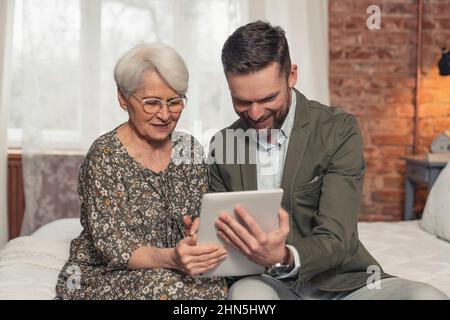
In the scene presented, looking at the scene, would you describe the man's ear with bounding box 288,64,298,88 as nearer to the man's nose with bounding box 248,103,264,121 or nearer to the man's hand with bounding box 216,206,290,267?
the man's nose with bounding box 248,103,264,121

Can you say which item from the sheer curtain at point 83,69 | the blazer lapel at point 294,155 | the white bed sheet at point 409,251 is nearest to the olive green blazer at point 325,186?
the blazer lapel at point 294,155

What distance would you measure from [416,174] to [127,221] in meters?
2.55

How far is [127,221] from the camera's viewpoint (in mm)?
1659

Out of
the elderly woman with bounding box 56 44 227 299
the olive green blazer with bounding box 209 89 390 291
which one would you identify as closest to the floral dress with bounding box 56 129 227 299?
the elderly woman with bounding box 56 44 227 299

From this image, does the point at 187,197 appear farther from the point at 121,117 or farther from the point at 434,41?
the point at 434,41

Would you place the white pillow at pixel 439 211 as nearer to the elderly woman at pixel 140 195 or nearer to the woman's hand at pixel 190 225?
the elderly woman at pixel 140 195

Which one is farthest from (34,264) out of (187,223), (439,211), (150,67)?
(439,211)

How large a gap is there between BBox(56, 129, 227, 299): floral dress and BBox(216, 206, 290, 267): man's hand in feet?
0.56

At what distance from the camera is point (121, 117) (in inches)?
156

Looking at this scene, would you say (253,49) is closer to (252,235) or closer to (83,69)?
(252,235)

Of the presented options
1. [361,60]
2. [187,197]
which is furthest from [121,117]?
[187,197]

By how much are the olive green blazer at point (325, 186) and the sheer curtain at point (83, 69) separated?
218 centimetres

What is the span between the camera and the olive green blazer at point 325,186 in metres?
1.60

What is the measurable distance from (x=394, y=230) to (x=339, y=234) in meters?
1.34
